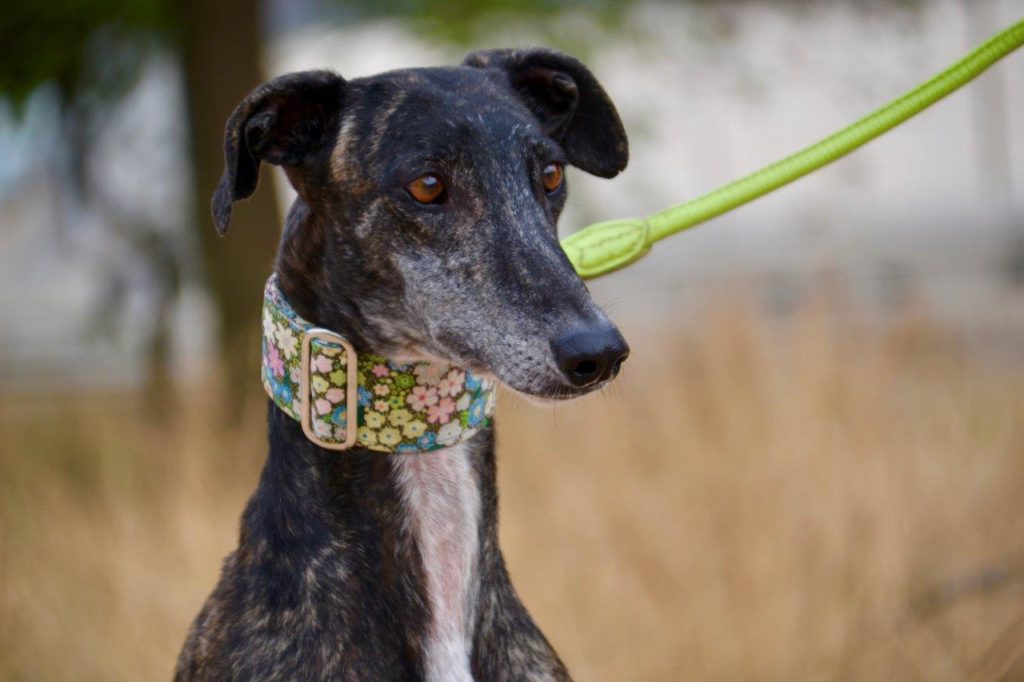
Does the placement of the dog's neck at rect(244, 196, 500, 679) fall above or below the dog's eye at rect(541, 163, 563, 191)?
below

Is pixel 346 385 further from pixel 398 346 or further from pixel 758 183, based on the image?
pixel 758 183

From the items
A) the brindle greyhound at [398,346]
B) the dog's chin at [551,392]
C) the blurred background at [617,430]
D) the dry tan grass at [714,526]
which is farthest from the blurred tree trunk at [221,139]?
the dog's chin at [551,392]

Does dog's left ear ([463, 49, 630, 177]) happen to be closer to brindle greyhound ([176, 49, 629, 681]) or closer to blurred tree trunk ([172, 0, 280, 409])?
brindle greyhound ([176, 49, 629, 681])

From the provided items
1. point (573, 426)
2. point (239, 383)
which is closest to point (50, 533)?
point (239, 383)

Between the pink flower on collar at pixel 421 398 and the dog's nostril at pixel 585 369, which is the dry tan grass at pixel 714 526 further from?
the dog's nostril at pixel 585 369

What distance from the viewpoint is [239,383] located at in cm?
754

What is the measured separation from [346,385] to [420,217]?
391mm

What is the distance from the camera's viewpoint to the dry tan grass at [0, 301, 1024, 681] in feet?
18.0

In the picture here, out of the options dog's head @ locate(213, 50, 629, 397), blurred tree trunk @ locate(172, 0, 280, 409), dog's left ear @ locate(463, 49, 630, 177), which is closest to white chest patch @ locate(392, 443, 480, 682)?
dog's head @ locate(213, 50, 629, 397)

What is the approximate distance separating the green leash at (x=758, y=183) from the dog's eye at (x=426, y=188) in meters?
0.46

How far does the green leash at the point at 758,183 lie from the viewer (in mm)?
3006

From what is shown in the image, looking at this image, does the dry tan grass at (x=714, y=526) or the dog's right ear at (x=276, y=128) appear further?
the dry tan grass at (x=714, y=526)

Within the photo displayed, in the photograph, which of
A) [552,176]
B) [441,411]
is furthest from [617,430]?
[441,411]

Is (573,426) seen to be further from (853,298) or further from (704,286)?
(853,298)
